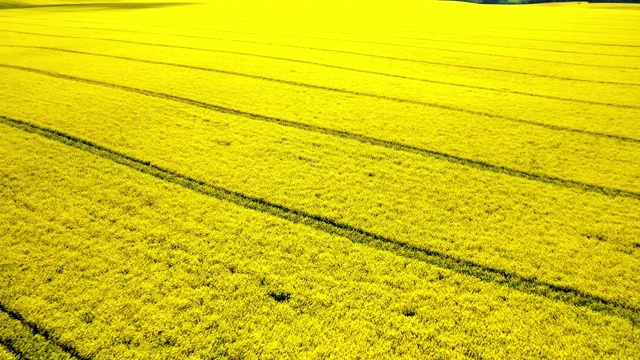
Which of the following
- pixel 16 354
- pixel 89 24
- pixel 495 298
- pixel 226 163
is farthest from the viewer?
pixel 89 24

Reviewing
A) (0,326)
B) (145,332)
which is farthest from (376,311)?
(0,326)

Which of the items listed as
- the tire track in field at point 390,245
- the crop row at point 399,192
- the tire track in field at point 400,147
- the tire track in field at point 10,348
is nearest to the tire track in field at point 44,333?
the tire track in field at point 10,348

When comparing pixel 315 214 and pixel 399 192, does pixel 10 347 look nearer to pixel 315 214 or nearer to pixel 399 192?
pixel 315 214

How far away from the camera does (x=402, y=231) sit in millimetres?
3803

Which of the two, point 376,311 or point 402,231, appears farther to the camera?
point 402,231

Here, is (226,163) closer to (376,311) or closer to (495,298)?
(376,311)

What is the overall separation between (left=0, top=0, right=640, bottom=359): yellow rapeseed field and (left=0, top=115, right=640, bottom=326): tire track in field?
0.02 meters

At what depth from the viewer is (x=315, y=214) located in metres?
4.05

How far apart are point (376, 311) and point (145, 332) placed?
5.15 feet

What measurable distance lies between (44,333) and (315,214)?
91.4 inches

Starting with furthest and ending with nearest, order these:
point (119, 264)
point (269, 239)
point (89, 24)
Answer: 1. point (89, 24)
2. point (269, 239)
3. point (119, 264)

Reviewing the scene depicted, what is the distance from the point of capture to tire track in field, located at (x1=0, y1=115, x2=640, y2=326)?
3020 millimetres

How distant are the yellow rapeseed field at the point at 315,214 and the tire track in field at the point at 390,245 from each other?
19 millimetres

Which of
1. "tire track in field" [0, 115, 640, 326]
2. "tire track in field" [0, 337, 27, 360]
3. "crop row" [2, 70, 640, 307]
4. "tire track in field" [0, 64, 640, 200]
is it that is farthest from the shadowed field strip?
"tire track in field" [0, 64, 640, 200]
